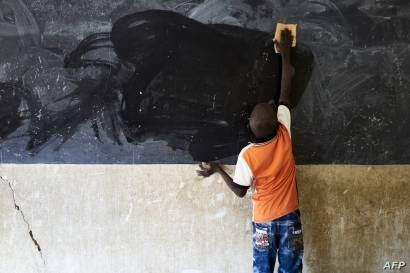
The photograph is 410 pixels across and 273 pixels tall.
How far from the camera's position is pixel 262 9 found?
3109mm

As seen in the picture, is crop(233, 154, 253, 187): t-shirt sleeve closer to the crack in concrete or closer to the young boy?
the young boy

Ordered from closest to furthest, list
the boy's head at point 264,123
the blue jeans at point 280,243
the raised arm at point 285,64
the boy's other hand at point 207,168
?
the boy's head at point 264,123
the blue jeans at point 280,243
the raised arm at point 285,64
the boy's other hand at point 207,168

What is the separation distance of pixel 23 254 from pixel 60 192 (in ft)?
1.88

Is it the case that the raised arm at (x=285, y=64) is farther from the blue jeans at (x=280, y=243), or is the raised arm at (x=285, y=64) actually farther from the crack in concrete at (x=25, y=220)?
the crack in concrete at (x=25, y=220)

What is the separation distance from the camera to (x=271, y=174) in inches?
109

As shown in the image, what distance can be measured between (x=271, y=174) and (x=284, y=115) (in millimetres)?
441

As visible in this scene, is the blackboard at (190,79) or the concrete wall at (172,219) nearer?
the blackboard at (190,79)

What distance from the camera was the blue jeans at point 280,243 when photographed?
113 inches

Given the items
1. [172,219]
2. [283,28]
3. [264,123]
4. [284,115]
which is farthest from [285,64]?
[172,219]

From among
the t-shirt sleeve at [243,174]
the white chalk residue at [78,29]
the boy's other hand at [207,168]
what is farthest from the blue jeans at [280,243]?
the white chalk residue at [78,29]

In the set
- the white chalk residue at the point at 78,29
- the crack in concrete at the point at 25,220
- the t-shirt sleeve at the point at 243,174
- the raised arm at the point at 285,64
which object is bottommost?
the crack in concrete at the point at 25,220

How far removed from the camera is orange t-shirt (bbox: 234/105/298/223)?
109 inches

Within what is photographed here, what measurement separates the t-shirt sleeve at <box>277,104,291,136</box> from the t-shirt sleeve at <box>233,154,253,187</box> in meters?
0.39

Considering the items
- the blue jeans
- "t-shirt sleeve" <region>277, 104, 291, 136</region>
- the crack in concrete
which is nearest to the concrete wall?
the crack in concrete
